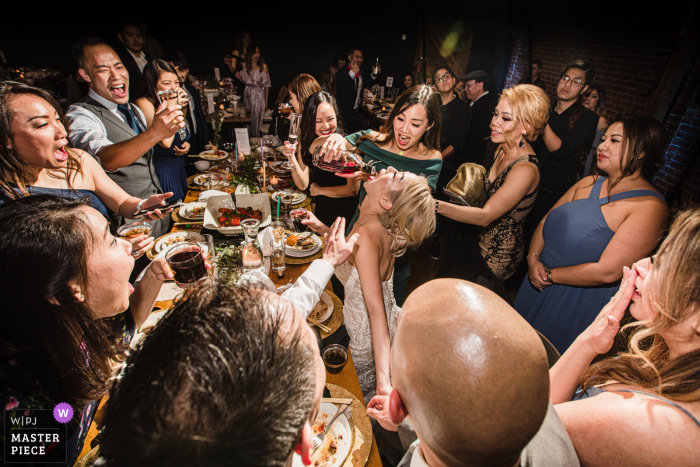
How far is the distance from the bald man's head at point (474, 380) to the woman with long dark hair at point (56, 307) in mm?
1020

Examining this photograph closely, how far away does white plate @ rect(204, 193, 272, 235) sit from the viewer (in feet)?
7.06

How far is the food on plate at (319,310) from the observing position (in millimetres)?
1539

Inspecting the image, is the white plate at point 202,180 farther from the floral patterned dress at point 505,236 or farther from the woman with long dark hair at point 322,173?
the floral patterned dress at point 505,236

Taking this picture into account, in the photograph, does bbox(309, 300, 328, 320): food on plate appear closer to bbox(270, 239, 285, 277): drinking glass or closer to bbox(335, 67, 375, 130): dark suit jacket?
bbox(270, 239, 285, 277): drinking glass

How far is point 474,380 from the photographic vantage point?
67cm

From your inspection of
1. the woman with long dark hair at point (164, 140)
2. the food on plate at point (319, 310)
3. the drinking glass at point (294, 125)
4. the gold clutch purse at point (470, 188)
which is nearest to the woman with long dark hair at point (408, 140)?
the gold clutch purse at point (470, 188)

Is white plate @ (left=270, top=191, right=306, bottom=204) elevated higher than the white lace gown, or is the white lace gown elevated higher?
white plate @ (left=270, top=191, right=306, bottom=204)

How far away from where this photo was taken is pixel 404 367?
2.56 ft

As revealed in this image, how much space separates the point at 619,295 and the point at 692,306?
0.25 metres

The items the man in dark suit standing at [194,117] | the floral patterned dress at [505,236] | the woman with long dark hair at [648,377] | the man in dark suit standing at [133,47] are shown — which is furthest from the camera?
the man in dark suit standing at [133,47]

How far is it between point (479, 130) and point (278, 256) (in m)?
3.82

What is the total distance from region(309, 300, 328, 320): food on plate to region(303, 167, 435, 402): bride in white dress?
162 mm

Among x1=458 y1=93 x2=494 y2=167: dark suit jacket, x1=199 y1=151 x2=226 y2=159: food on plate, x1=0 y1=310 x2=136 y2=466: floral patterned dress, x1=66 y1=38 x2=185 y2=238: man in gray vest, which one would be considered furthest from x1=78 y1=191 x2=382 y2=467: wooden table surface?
x1=458 y1=93 x2=494 y2=167: dark suit jacket

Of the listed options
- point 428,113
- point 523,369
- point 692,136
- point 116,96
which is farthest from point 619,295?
point 692,136
